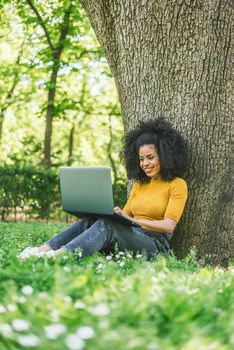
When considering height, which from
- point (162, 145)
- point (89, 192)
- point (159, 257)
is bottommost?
point (159, 257)

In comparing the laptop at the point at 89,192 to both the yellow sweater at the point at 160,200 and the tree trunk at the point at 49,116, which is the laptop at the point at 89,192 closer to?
the yellow sweater at the point at 160,200

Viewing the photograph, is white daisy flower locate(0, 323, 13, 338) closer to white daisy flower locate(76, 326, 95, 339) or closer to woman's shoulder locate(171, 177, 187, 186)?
white daisy flower locate(76, 326, 95, 339)

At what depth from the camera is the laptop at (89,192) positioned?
5.55 metres

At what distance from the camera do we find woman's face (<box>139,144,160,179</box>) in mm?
6414

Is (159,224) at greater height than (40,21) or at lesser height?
lesser

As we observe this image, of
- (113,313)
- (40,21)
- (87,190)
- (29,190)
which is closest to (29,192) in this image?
(29,190)

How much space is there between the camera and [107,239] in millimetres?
5656

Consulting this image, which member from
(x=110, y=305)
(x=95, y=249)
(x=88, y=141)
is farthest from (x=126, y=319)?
(x=88, y=141)

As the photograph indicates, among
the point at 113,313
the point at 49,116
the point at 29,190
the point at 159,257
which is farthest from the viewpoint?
the point at 49,116

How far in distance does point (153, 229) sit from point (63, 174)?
3.55ft

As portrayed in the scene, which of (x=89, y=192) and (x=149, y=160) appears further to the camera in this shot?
(x=149, y=160)

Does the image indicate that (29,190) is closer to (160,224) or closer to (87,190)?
(160,224)

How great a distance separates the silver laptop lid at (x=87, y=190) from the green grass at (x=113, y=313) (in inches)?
79.8

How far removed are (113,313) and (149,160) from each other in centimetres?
387
